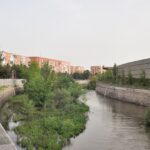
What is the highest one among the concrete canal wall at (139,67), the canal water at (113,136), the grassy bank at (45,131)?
the concrete canal wall at (139,67)

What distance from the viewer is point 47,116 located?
2511cm

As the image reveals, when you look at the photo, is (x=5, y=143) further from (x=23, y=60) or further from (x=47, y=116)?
(x=23, y=60)

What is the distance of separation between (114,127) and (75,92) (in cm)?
1370

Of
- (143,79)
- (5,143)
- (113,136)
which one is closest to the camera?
(5,143)

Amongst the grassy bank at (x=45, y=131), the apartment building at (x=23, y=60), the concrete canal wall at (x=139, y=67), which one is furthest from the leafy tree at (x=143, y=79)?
the apartment building at (x=23, y=60)

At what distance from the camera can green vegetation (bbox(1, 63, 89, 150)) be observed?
16734 mm

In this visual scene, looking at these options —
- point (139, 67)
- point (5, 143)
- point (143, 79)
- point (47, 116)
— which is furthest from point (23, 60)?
point (5, 143)

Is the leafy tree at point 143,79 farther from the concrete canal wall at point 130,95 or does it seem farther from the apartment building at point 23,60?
the apartment building at point 23,60

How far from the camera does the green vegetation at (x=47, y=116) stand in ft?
54.9

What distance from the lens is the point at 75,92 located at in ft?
120

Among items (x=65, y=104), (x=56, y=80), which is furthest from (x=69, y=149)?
(x=56, y=80)

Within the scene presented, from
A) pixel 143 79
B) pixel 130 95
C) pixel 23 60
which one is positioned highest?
pixel 23 60

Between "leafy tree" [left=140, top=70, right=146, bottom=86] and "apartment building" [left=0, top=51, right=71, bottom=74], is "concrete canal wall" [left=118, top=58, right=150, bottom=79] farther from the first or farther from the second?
"apartment building" [left=0, top=51, right=71, bottom=74]

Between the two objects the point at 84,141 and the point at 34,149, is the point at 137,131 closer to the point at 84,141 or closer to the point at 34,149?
the point at 84,141
